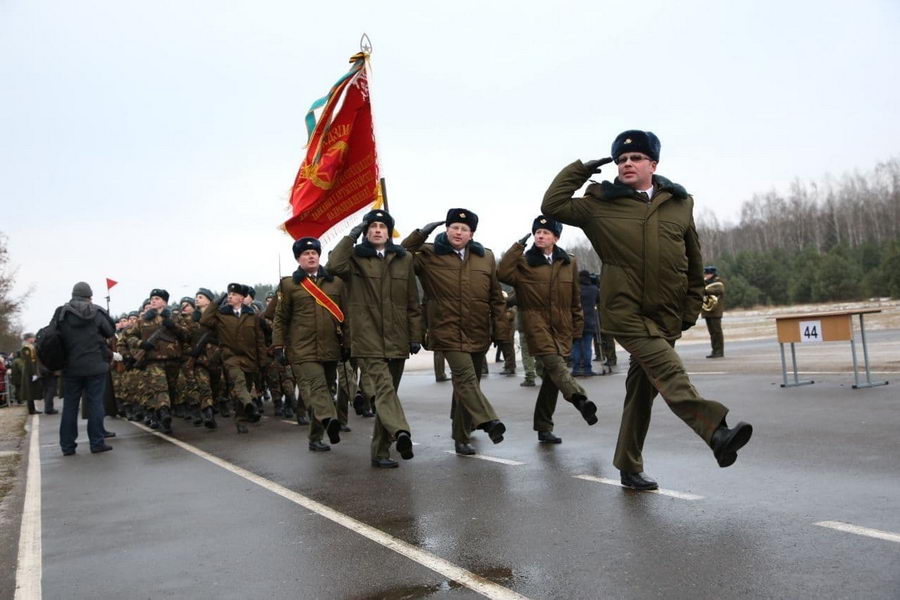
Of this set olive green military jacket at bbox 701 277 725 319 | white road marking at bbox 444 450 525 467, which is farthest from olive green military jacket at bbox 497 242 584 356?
olive green military jacket at bbox 701 277 725 319

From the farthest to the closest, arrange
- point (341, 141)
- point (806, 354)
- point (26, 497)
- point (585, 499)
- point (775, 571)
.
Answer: point (806, 354) → point (341, 141) → point (26, 497) → point (585, 499) → point (775, 571)

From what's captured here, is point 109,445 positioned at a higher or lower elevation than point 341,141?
lower

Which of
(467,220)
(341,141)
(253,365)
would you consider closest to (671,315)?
(467,220)

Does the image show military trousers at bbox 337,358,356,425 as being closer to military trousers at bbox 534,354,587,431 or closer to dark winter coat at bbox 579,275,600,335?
military trousers at bbox 534,354,587,431

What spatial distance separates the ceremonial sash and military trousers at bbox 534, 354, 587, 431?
219cm

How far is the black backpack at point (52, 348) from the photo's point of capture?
10.2 meters

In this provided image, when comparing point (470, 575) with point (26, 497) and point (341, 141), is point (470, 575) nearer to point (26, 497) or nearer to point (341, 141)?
point (26, 497)

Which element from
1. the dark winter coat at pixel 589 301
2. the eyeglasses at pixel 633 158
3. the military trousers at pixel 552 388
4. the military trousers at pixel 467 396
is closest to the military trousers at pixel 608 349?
the dark winter coat at pixel 589 301

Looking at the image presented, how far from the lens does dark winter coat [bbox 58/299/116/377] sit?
34.7 ft

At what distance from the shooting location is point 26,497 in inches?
293

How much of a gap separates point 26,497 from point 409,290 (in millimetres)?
3729

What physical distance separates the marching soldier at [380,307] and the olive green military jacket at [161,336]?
592cm

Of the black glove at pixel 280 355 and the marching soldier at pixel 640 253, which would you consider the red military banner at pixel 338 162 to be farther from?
the marching soldier at pixel 640 253

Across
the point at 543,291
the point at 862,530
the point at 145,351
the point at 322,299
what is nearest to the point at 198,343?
the point at 145,351
